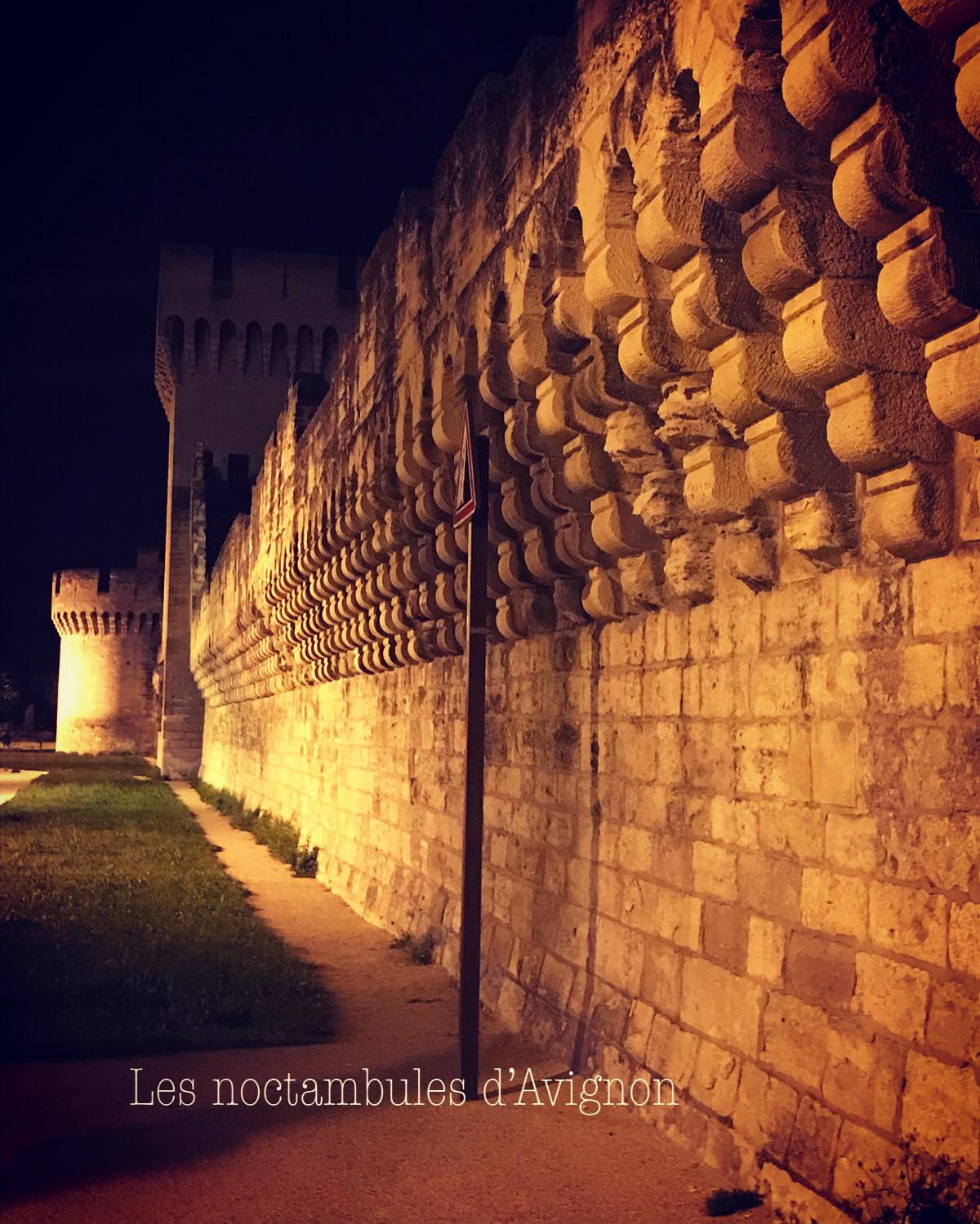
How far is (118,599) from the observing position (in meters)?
43.3

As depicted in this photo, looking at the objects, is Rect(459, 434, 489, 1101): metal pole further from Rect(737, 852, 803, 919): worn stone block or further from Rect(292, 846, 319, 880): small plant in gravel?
Rect(292, 846, 319, 880): small plant in gravel

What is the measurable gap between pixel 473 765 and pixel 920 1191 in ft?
6.63

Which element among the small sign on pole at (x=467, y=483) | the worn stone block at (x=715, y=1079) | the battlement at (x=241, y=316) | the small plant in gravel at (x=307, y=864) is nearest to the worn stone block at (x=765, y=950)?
the worn stone block at (x=715, y=1079)

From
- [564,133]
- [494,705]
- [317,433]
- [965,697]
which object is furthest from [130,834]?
[965,697]

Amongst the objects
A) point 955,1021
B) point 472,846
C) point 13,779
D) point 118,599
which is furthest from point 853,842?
point 118,599

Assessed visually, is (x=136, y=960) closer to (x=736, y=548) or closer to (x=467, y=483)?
(x=467, y=483)

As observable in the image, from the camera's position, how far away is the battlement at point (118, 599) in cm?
4322

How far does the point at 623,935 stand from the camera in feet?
15.3

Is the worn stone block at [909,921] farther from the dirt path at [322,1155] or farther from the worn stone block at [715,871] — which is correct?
the dirt path at [322,1155]

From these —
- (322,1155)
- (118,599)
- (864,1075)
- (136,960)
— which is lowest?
(322,1155)

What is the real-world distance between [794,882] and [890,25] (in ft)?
7.14

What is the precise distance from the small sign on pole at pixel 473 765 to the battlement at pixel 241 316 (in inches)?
1191

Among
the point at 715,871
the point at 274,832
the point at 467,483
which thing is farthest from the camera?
the point at 274,832

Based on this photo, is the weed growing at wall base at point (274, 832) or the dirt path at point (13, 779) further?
the dirt path at point (13, 779)
